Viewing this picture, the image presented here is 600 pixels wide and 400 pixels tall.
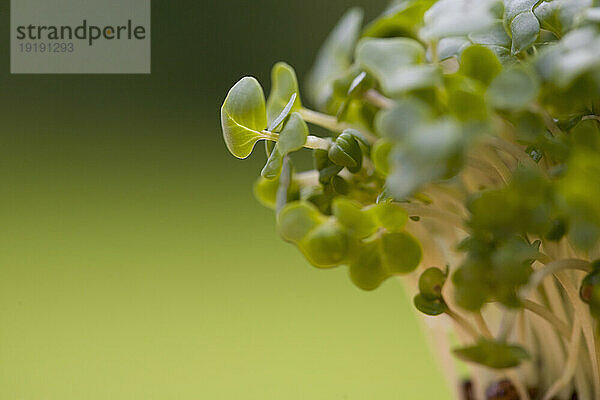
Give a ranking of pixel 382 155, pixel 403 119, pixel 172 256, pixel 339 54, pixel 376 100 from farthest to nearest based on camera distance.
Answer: pixel 172 256 < pixel 339 54 < pixel 376 100 < pixel 382 155 < pixel 403 119

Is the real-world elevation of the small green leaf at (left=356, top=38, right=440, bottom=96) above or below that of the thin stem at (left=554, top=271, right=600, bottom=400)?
above

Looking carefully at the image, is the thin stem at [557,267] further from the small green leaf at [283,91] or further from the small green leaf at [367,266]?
the small green leaf at [283,91]

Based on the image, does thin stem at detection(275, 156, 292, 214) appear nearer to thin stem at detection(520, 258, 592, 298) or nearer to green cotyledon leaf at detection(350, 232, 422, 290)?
green cotyledon leaf at detection(350, 232, 422, 290)

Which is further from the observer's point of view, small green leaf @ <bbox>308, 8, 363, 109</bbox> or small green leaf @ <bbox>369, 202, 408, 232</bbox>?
small green leaf @ <bbox>308, 8, 363, 109</bbox>

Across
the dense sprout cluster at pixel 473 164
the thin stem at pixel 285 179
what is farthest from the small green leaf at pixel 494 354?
the thin stem at pixel 285 179
